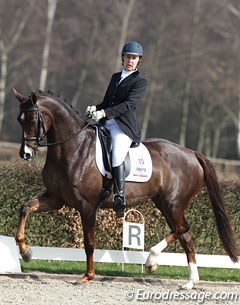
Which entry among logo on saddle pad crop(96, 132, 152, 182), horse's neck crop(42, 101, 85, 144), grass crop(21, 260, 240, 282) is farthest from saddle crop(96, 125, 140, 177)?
grass crop(21, 260, 240, 282)

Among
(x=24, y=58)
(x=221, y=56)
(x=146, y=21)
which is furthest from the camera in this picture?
(x=221, y=56)

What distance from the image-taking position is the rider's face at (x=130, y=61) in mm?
8537

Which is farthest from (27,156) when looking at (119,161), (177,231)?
(177,231)

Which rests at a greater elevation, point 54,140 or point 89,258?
point 54,140

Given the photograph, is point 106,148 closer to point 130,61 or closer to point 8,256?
point 130,61

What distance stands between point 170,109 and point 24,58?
9.27 m

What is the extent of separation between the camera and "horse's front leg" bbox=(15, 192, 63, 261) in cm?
798

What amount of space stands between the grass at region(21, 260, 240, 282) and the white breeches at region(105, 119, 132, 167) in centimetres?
169

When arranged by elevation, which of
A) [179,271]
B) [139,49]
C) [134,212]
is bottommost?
[179,271]

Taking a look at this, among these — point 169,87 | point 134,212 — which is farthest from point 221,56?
point 134,212

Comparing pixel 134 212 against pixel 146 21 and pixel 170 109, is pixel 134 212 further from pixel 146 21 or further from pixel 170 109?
pixel 170 109

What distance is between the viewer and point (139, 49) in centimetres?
848

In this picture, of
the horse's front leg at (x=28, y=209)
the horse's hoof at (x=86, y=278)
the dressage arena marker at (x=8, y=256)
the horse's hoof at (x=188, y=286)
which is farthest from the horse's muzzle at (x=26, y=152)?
the horse's hoof at (x=188, y=286)

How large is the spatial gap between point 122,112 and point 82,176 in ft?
2.68
